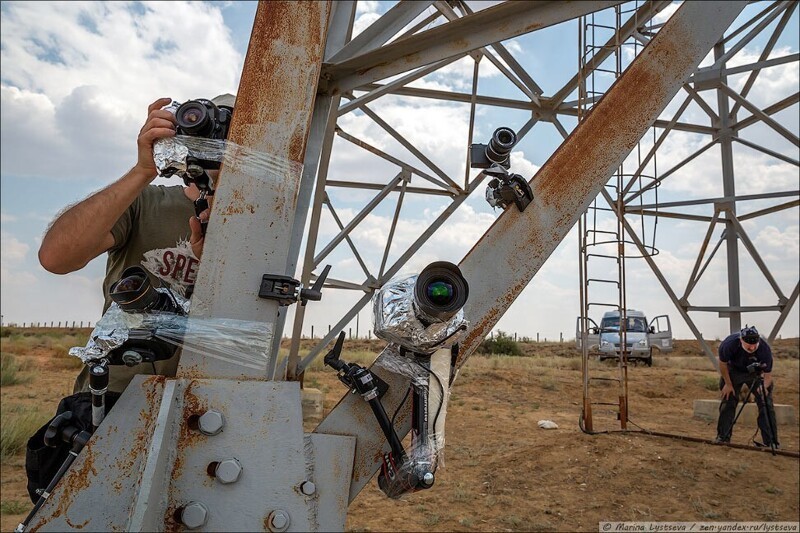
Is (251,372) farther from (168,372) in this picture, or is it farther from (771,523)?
(771,523)

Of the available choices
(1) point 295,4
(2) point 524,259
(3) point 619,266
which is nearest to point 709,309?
(3) point 619,266

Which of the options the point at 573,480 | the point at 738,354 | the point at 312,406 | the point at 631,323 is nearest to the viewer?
Answer: the point at 573,480

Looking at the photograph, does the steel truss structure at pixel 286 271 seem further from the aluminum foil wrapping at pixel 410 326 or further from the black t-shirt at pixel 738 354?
the black t-shirt at pixel 738 354

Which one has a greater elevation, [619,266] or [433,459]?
[619,266]

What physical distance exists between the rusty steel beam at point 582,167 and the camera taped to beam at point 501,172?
39mm

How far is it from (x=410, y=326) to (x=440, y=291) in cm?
14

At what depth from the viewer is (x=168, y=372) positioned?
2.19 meters

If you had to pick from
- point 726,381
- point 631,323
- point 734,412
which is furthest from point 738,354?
point 631,323

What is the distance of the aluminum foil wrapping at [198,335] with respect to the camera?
67.7 inches

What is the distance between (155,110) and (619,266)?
7326 mm

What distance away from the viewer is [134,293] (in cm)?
180

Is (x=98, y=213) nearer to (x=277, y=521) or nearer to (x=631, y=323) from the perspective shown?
(x=277, y=521)

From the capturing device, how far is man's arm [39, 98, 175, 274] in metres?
1.93

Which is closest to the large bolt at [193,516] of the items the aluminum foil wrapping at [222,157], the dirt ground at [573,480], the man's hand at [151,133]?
the aluminum foil wrapping at [222,157]
